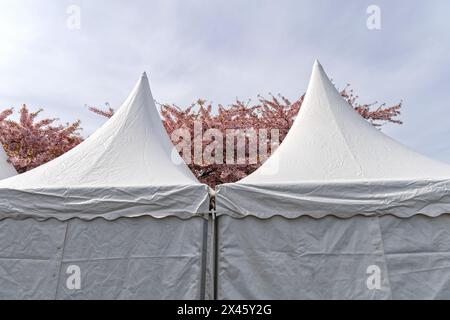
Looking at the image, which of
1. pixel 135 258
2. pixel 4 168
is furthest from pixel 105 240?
pixel 4 168

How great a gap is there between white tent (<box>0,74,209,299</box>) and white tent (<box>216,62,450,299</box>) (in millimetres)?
308

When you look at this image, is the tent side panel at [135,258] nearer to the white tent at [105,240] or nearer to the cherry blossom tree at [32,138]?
the white tent at [105,240]

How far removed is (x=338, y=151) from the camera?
11.1ft

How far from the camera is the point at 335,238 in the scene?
2.65 m

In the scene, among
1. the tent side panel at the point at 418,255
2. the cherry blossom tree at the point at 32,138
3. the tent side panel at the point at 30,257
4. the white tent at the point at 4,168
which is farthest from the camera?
the cherry blossom tree at the point at 32,138

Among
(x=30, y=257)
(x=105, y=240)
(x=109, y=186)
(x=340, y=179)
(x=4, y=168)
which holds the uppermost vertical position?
(x=4, y=168)

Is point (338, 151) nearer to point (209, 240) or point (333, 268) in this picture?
point (333, 268)

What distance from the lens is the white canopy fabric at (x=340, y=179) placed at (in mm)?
2637

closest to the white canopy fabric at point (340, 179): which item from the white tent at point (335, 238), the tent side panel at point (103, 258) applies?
the white tent at point (335, 238)

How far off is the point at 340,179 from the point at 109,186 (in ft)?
7.70

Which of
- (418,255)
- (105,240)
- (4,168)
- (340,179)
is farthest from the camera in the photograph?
(4,168)

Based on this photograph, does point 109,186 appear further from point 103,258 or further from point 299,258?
point 299,258
